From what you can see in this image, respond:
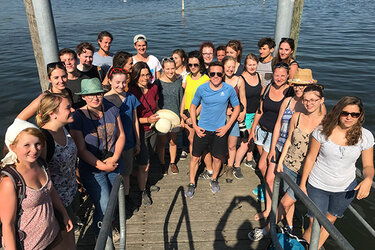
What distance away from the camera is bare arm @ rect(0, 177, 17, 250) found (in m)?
2.27

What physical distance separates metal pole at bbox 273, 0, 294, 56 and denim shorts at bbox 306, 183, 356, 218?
329cm

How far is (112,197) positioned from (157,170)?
328cm

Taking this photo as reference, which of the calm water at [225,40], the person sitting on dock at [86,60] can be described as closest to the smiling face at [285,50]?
the person sitting on dock at [86,60]

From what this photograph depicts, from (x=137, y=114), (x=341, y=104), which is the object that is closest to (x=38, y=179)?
(x=137, y=114)

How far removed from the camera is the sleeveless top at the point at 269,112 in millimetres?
4273

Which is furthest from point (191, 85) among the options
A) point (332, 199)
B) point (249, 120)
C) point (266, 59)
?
point (332, 199)

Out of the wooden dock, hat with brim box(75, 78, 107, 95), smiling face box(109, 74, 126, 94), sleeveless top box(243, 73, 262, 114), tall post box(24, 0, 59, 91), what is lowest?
the wooden dock

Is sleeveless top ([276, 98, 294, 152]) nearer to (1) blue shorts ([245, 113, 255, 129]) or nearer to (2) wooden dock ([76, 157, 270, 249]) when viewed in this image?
(1) blue shorts ([245, 113, 255, 129])

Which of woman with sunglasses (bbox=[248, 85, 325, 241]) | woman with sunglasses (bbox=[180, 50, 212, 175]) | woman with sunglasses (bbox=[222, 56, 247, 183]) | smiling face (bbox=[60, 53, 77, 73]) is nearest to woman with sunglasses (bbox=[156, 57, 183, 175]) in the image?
woman with sunglasses (bbox=[180, 50, 212, 175])

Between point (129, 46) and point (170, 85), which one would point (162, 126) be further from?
point (129, 46)

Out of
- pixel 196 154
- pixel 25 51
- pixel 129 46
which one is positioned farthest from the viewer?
pixel 129 46

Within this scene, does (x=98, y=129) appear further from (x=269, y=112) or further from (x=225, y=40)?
(x=225, y=40)

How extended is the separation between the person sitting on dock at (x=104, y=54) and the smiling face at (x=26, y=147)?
351 cm

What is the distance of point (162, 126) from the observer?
446 centimetres
